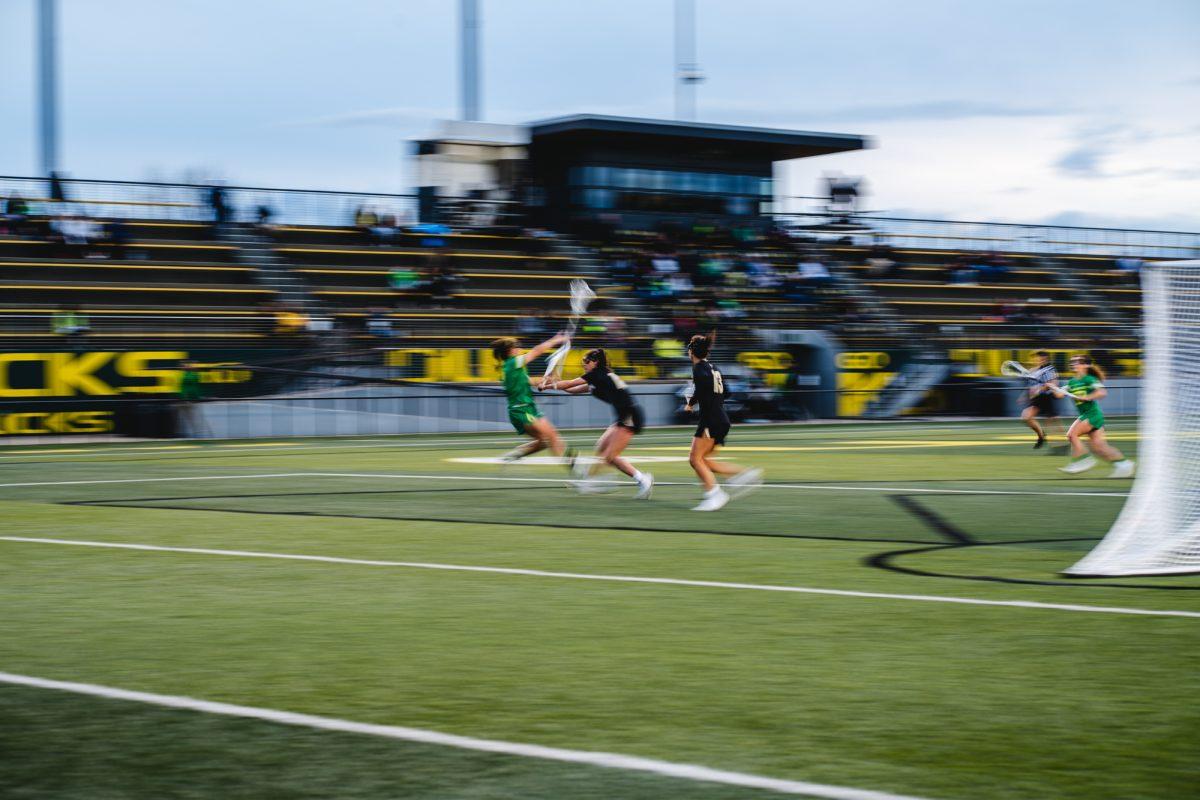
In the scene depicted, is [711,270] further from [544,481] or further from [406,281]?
[544,481]

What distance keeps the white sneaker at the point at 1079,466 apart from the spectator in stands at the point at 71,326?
21506 mm

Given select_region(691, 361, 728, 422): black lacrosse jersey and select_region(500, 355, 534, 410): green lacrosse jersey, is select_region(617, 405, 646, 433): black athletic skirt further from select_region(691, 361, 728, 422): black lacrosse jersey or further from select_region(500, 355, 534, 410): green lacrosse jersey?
select_region(500, 355, 534, 410): green lacrosse jersey

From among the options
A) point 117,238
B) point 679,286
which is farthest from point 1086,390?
point 117,238

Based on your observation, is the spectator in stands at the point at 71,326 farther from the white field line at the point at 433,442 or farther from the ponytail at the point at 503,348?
the ponytail at the point at 503,348

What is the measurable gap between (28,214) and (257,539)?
94.4ft

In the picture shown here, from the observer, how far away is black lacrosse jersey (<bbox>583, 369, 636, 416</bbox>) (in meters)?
15.7

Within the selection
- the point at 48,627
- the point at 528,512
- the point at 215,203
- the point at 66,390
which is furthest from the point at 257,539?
the point at 215,203

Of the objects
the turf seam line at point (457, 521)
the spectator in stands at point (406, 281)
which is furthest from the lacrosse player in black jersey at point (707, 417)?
the spectator in stands at point (406, 281)

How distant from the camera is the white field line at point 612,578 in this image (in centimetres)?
803

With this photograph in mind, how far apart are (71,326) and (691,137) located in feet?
77.4

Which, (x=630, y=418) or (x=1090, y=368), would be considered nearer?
Result: (x=630, y=418)

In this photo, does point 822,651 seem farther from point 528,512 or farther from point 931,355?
point 931,355

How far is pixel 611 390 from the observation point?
51.4 feet

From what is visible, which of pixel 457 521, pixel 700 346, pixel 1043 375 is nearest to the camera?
pixel 457 521
